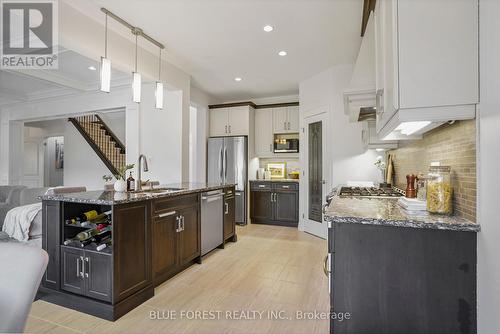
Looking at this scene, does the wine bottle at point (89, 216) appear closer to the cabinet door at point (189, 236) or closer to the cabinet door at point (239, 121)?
the cabinet door at point (189, 236)

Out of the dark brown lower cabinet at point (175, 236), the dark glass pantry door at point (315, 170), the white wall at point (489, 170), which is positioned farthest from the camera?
the dark glass pantry door at point (315, 170)

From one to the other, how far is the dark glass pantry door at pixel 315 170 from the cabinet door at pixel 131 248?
3.01 m

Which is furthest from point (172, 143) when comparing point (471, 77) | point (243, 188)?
point (471, 77)

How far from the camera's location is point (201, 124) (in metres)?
5.68

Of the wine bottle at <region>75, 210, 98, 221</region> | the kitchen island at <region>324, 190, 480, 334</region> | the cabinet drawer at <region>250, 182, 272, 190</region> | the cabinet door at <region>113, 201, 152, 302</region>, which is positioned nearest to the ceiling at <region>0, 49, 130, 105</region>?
the wine bottle at <region>75, 210, 98, 221</region>

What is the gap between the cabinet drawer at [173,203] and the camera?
2.40 meters

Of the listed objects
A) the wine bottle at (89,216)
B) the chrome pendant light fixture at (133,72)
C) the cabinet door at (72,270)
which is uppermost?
the chrome pendant light fixture at (133,72)

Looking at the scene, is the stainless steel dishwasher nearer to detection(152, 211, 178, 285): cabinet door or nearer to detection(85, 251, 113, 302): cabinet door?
detection(152, 211, 178, 285): cabinet door

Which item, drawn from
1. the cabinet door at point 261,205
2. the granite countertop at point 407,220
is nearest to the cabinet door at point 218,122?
the cabinet door at point 261,205

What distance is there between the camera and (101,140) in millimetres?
7023

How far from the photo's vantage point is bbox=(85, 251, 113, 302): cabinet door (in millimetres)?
1966

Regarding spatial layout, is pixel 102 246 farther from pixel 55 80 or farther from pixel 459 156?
pixel 55 80

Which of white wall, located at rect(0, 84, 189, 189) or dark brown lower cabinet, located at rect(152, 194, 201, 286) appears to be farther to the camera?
white wall, located at rect(0, 84, 189, 189)

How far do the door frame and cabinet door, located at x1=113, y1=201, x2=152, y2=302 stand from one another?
9.41ft
